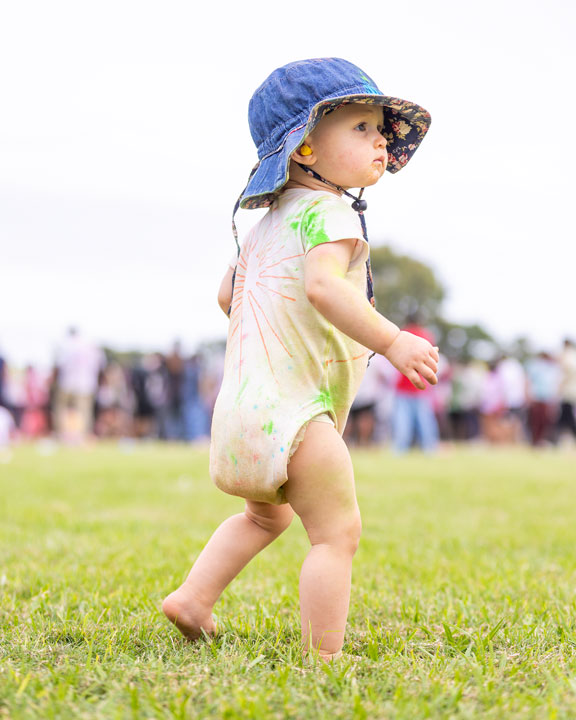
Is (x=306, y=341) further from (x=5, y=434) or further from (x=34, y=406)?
(x=34, y=406)

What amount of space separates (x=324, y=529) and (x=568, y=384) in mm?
13354

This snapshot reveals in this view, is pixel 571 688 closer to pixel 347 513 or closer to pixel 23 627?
pixel 347 513

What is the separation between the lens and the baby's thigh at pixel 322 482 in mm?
2180

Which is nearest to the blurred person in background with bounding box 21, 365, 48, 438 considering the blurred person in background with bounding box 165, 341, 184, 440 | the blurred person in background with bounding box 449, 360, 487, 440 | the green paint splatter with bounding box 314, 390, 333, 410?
the blurred person in background with bounding box 165, 341, 184, 440

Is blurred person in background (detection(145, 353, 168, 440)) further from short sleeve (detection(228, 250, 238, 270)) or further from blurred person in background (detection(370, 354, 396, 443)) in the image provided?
short sleeve (detection(228, 250, 238, 270))

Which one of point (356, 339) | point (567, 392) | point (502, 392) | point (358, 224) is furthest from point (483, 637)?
point (502, 392)

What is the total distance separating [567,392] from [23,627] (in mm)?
13506

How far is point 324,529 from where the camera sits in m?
2.19

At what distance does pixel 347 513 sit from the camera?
220 cm

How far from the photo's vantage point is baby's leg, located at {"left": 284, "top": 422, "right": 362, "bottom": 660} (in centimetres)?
216

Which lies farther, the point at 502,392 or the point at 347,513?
the point at 502,392

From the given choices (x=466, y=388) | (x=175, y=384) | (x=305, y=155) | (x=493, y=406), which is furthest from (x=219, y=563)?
(x=493, y=406)

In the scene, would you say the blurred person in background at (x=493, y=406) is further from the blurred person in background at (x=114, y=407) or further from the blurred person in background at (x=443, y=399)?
the blurred person in background at (x=114, y=407)

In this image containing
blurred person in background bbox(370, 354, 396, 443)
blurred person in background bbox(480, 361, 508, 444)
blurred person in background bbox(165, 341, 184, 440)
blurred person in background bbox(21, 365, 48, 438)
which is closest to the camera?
blurred person in background bbox(370, 354, 396, 443)
